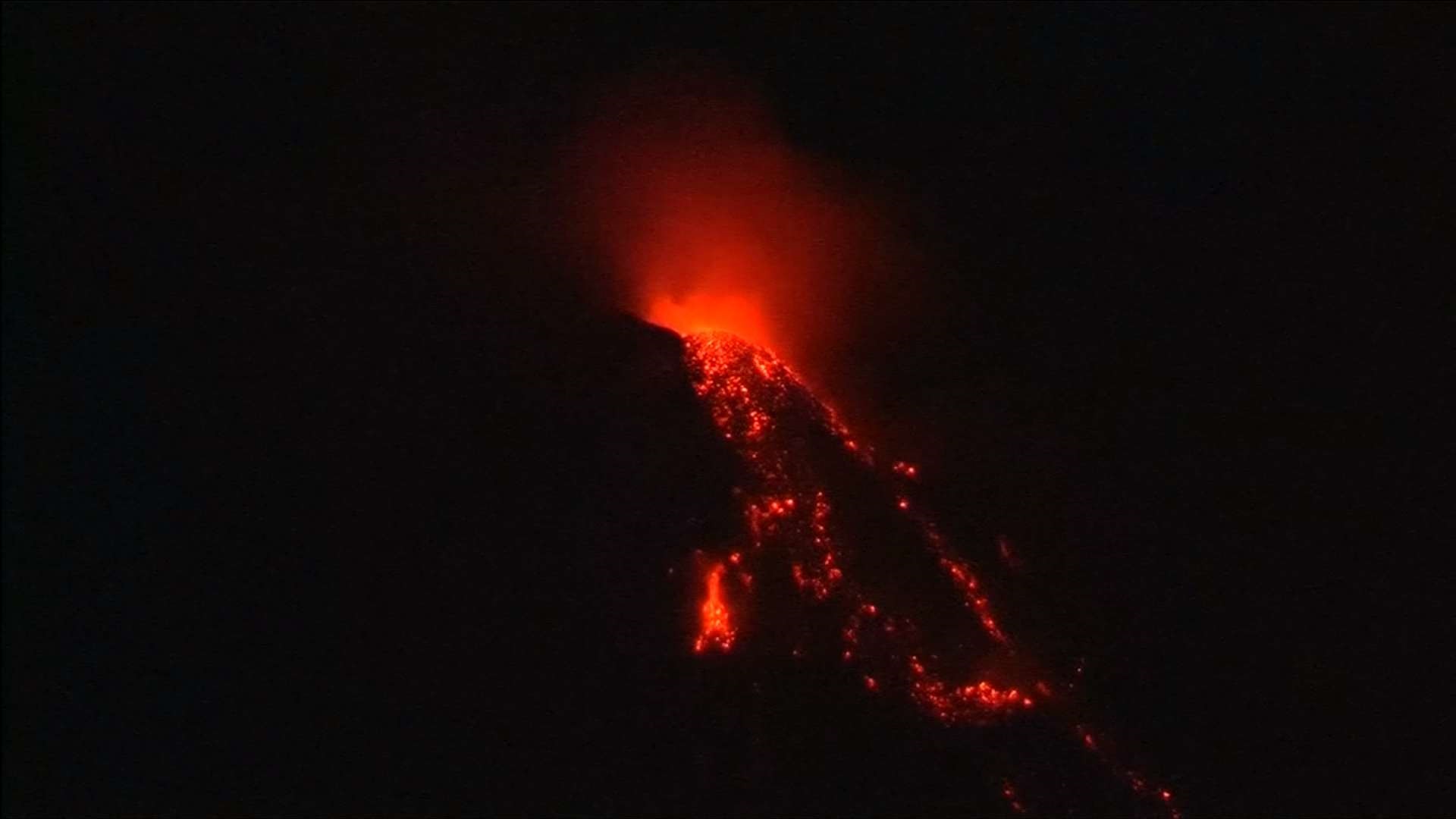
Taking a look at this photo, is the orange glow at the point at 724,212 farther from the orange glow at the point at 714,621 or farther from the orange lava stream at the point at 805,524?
the orange glow at the point at 714,621

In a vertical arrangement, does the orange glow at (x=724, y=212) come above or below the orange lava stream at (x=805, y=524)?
above

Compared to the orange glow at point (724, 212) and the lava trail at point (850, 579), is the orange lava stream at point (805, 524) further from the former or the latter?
the orange glow at point (724, 212)

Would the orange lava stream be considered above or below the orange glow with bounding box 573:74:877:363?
below

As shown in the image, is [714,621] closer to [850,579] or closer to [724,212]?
[850,579]

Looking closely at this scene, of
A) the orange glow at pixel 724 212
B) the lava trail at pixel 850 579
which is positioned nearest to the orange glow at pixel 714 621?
the lava trail at pixel 850 579

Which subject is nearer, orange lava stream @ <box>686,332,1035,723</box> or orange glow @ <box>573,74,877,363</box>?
orange lava stream @ <box>686,332,1035,723</box>

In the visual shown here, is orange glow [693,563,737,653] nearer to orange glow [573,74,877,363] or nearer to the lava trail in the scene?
the lava trail

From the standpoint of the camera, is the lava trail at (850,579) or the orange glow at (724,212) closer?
the lava trail at (850,579)

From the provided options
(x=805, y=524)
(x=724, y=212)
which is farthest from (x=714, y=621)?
(x=724, y=212)

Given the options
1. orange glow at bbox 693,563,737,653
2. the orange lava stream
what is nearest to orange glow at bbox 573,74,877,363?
the orange lava stream
